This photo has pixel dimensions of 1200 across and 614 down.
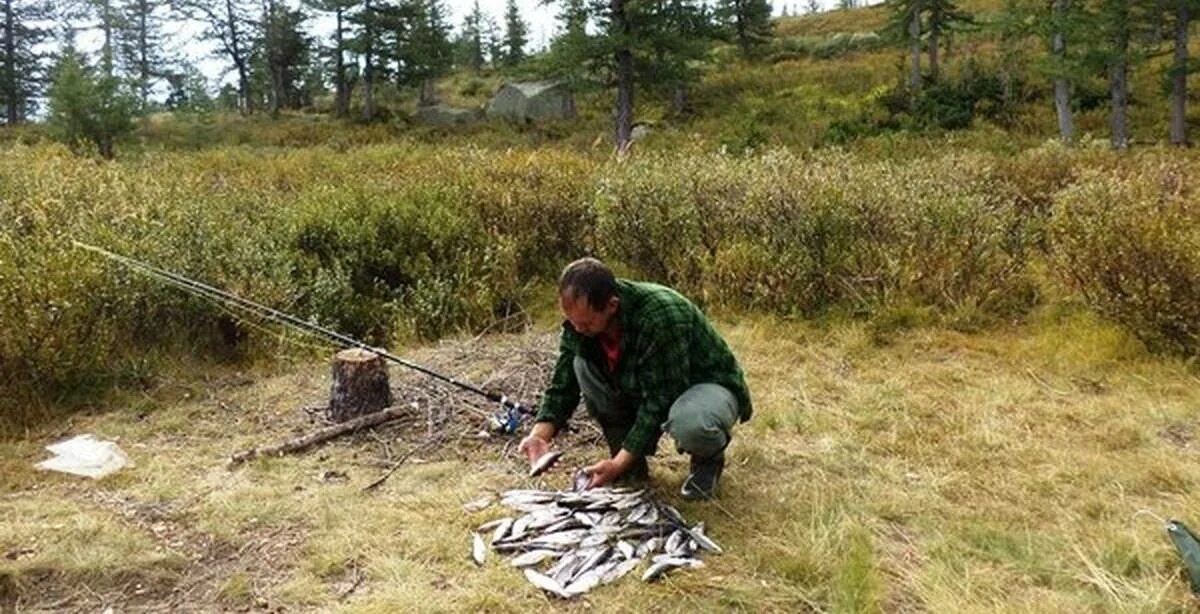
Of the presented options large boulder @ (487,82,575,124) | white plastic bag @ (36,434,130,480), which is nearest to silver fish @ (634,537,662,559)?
white plastic bag @ (36,434,130,480)

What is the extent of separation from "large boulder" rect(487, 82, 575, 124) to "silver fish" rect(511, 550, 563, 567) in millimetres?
24469

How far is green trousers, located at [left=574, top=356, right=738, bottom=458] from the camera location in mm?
3082

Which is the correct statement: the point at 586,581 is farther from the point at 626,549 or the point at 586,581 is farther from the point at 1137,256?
the point at 1137,256

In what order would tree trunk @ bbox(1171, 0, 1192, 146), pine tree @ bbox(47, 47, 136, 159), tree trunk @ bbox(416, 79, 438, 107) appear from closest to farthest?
1. tree trunk @ bbox(1171, 0, 1192, 146)
2. pine tree @ bbox(47, 47, 136, 159)
3. tree trunk @ bbox(416, 79, 438, 107)

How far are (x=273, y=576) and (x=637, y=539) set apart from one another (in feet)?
4.23

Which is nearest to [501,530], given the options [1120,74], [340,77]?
[1120,74]

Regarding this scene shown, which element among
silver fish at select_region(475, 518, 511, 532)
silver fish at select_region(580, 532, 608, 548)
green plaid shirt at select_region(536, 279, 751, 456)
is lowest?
silver fish at select_region(475, 518, 511, 532)

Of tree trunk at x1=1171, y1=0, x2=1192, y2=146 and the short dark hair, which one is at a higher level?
tree trunk at x1=1171, y1=0, x2=1192, y2=146

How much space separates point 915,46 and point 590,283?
74.7 ft

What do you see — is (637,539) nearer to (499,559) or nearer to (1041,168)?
(499,559)

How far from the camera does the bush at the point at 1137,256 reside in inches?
191

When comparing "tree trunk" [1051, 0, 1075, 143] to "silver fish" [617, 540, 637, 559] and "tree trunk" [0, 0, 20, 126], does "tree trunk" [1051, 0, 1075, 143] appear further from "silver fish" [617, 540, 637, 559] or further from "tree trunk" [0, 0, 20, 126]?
"tree trunk" [0, 0, 20, 126]

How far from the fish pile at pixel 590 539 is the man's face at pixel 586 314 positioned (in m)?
0.68

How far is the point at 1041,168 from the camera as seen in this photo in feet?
27.5
